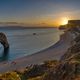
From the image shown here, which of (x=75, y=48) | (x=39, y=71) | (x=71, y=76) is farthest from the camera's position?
(x=39, y=71)

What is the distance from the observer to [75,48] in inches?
501

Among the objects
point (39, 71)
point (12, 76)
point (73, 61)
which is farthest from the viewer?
point (39, 71)

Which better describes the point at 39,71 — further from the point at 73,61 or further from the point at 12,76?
the point at 73,61

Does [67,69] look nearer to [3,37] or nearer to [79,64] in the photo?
[79,64]

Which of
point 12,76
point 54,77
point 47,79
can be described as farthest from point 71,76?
point 12,76

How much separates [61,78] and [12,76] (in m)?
2.90

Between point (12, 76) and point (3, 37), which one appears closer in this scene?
point (12, 76)

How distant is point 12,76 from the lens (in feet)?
37.1

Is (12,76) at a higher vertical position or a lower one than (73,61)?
lower

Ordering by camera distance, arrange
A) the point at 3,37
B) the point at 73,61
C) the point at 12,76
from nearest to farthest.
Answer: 1. the point at 73,61
2. the point at 12,76
3. the point at 3,37

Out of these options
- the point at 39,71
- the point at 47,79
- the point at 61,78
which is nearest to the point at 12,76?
the point at 47,79

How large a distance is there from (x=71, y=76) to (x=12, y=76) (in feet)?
11.0

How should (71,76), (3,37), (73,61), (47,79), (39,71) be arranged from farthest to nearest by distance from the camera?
(3,37) → (39,71) → (47,79) → (73,61) → (71,76)

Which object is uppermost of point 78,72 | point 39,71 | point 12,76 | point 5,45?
point 78,72
